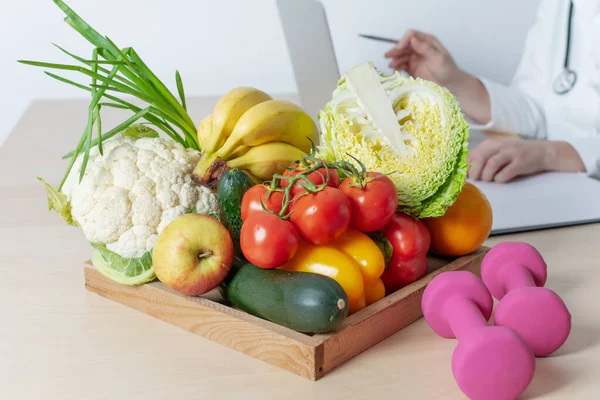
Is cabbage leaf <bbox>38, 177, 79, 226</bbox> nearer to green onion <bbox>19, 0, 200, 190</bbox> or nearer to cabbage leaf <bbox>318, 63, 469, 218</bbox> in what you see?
green onion <bbox>19, 0, 200, 190</bbox>

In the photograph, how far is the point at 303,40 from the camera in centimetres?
121

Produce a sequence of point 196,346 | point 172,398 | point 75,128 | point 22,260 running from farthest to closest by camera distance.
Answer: point 75,128 < point 22,260 < point 196,346 < point 172,398

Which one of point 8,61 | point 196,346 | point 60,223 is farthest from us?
point 8,61

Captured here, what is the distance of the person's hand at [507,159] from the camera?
1229mm

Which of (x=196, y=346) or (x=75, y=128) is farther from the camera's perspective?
(x=75, y=128)

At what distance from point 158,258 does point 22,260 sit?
347 mm

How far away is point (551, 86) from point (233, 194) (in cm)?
113

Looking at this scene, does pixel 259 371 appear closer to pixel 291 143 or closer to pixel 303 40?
pixel 291 143

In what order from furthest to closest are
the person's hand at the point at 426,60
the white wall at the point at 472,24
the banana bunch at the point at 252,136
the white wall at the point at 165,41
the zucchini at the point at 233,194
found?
the white wall at the point at 165,41, the white wall at the point at 472,24, the person's hand at the point at 426,60, the banana bunch at the point at 252,136, the zucchini at the point at 233,194

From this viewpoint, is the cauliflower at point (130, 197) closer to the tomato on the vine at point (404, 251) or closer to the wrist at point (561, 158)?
the tomato on the vine at point (404, 251)

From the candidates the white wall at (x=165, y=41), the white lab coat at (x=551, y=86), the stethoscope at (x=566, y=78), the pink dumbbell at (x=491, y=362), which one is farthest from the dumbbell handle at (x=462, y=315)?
the white wall at (x=165, y=41)

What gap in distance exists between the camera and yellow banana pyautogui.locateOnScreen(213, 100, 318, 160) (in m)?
0.91

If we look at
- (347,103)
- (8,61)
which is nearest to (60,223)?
(347,103)

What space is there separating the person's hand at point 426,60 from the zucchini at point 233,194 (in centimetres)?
99
